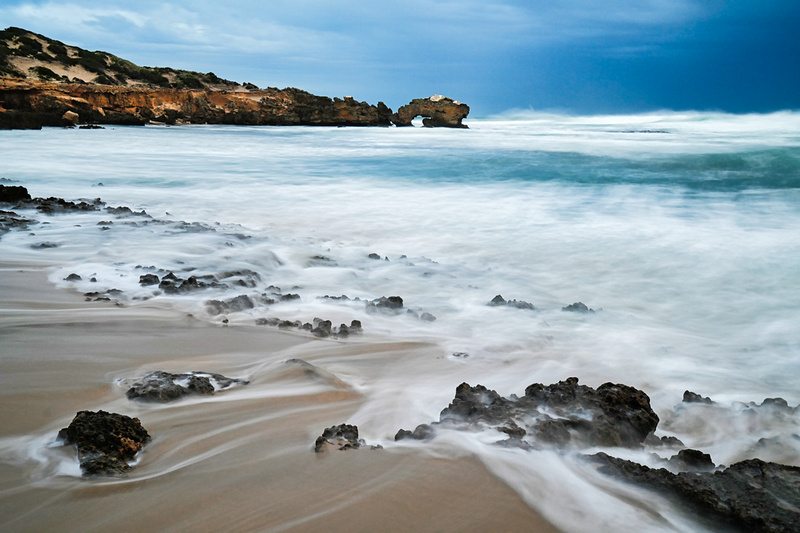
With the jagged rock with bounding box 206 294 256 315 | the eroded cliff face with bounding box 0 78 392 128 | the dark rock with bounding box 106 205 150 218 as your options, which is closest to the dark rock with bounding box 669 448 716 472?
the jagged rock with bounding box 206 294 256 315

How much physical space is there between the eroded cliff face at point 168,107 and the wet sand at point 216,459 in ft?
77.9

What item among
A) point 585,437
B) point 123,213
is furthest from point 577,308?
point 123,213

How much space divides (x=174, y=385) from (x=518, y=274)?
3308mm

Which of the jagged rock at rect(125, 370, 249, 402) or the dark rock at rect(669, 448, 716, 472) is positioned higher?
the dark rock at rect(669, 448, 716, 472)

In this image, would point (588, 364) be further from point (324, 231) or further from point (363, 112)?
point (363, 112)

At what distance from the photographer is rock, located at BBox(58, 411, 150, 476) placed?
4.78 feet

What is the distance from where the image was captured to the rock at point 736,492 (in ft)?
4.42

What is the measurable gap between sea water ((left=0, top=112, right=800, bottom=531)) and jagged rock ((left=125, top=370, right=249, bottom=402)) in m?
0.49

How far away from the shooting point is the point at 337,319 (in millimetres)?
3090

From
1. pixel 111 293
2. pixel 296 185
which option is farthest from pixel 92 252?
pixel 296 185

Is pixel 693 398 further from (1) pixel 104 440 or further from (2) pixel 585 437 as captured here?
(1) pixel 104 440

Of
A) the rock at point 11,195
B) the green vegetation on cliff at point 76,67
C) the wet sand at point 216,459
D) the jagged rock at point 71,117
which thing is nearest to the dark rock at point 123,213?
the rock at point 11,195

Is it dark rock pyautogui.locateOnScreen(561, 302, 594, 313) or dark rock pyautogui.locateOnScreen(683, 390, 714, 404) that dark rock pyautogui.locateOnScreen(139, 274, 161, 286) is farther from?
dark rock pyautogui.locateOnScreen(683, 390, 714, 404)

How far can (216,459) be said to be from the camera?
157 centimetres
